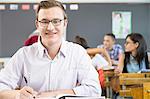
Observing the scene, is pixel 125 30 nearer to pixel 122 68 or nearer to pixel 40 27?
pixel 122 68

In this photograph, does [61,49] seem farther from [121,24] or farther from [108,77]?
[121,24]

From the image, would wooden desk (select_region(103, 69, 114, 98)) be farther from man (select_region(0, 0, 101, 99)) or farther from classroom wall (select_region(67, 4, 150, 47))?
man (select_region(0, 0, 101, 99))

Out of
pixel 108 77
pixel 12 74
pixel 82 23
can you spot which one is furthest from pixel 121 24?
pixel 12 74

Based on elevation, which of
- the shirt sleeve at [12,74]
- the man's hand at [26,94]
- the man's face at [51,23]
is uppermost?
the man's face at [51,23]

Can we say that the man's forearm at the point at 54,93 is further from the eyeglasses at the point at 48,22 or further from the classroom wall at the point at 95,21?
the classroom wall at the point at 95,21

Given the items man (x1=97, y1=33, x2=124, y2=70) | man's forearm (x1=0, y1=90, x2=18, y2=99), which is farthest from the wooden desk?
man's forearm (x1=0, y1=90, x2=18, y2=99)

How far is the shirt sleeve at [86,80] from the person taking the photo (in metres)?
1.94

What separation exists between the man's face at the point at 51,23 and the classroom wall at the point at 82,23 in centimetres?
519

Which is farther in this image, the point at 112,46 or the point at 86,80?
the point at 112,46

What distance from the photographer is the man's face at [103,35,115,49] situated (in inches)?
268

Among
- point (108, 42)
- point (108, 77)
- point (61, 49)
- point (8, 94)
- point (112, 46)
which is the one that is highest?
point (61, 49)

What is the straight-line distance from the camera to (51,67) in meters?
1.96

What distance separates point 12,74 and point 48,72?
22 cm

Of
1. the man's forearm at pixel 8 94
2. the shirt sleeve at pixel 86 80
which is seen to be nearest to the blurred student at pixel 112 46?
the shirt sleeve at pixel 86 80
